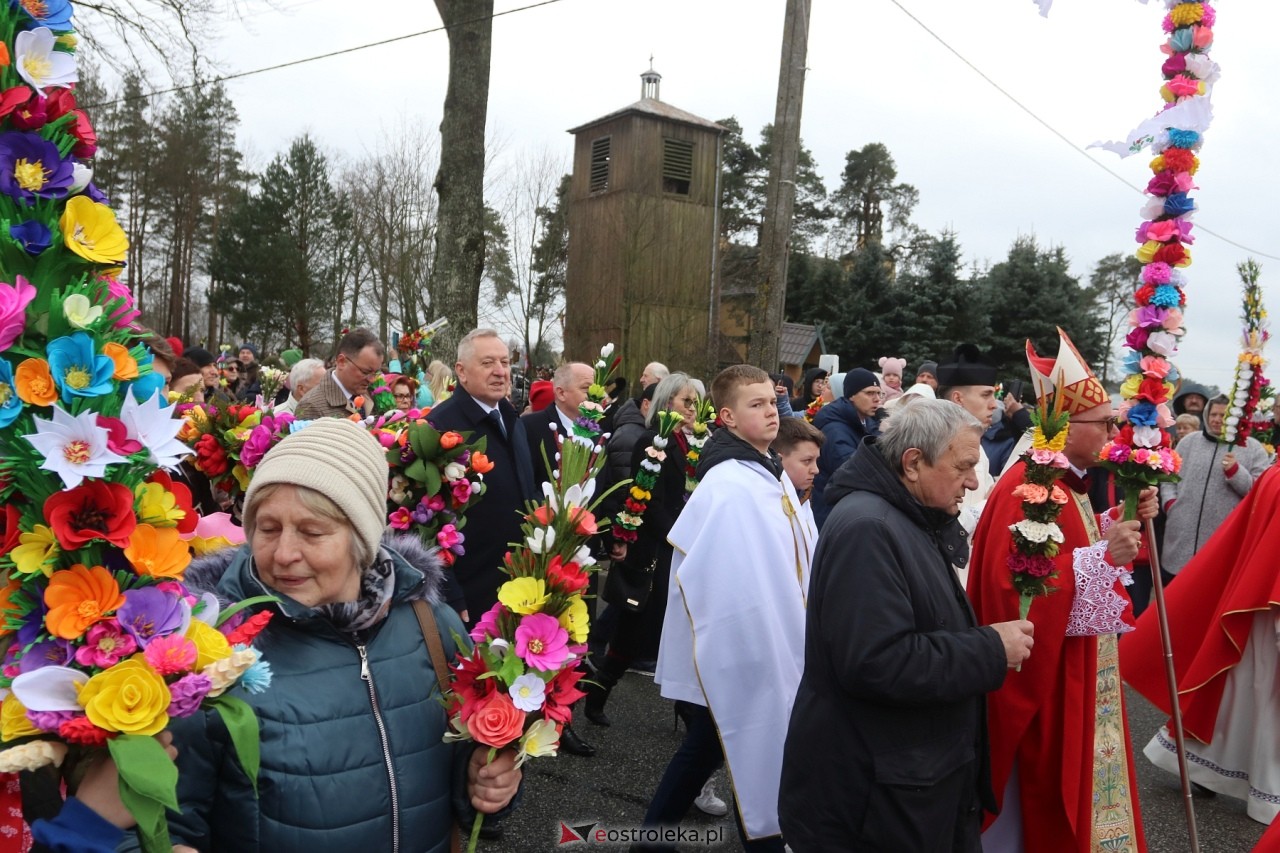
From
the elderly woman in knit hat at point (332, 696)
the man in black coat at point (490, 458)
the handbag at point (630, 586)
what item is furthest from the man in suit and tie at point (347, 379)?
the elderly woman in knit hat at point (332, 696)

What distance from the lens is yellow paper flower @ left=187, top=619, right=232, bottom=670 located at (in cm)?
166

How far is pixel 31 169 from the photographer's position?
62.9 inches

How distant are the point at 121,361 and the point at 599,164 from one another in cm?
3728

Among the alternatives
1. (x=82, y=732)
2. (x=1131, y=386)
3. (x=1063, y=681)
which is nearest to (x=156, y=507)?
(x=82, y=732)

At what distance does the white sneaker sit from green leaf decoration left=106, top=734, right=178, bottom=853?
3.56m

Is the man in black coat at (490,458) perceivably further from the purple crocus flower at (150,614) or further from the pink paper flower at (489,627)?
the purple crocus flower at (150,614)

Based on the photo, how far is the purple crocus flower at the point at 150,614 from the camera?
1.60 meters

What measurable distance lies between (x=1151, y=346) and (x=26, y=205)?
369cm

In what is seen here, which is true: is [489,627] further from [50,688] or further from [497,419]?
[497,419]

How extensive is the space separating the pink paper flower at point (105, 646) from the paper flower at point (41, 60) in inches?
37.8

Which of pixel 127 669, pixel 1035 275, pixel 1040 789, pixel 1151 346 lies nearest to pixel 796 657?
pixel 1040 789

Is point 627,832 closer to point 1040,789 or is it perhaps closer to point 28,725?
point 1040,789

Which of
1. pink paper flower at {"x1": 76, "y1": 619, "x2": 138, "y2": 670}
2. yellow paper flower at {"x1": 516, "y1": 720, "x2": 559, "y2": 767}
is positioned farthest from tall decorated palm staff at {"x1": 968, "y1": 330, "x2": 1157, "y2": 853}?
pink paper flower at {"x1": 76, "y1": 619, "x2": 138, "y2": 670}

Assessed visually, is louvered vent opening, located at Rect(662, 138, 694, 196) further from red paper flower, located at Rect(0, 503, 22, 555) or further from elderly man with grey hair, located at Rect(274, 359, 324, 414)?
red paper flower, located at Rect(0, 503, 22, 555)
